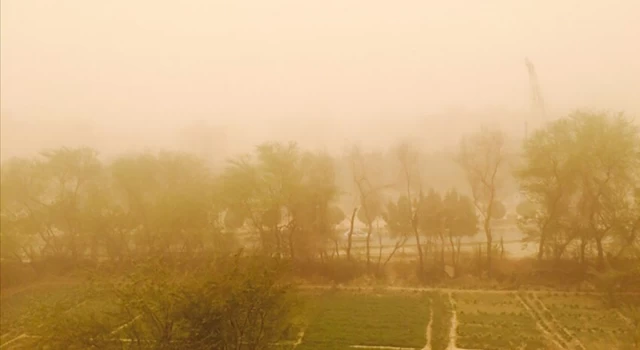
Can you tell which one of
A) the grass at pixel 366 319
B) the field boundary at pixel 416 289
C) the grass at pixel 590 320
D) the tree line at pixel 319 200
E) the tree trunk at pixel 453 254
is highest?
the tree line at pixel 319 200

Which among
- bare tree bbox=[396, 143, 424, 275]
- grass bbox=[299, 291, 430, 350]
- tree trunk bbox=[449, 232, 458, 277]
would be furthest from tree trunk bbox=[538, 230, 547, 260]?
grass bbox=[299, 291, 430, 350]

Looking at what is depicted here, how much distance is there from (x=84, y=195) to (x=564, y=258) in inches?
959

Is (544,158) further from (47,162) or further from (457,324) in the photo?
(47,162)

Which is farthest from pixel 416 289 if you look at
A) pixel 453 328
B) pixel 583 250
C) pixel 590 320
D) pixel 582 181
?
pixel 582 181

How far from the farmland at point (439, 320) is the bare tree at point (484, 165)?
14.9 ft

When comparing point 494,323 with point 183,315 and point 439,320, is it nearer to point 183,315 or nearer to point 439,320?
point 439,320

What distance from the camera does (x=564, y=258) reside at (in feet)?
62.5

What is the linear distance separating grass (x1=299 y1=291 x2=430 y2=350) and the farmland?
0.03 metres

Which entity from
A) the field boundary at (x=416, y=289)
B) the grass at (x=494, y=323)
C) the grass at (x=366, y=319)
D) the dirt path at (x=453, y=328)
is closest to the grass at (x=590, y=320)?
the field boundary at (x=416, y=289)

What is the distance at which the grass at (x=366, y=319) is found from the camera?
13038 mm

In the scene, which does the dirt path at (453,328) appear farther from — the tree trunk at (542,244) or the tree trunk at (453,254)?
the tree trunk at (542,244)

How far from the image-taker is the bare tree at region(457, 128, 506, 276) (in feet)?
68.0

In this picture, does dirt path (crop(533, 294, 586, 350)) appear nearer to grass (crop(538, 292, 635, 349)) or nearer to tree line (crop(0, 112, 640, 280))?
grass (crop(538, 292, 635, 349))

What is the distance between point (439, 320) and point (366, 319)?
238 centimetres
